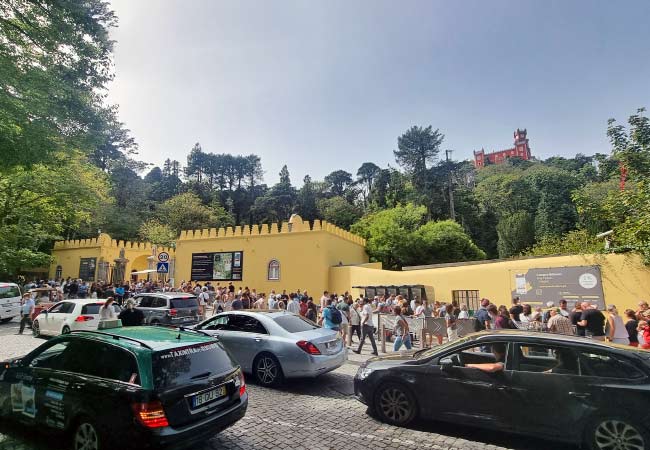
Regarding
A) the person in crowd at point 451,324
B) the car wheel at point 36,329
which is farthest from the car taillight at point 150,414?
the car wheel at point 36,329

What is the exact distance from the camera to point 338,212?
4822 centimetres

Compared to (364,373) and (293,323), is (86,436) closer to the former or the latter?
(364,373)

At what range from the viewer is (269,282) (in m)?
23.6

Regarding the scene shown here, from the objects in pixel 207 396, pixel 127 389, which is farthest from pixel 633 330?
pixel 127 389

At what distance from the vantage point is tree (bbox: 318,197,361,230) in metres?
47.4

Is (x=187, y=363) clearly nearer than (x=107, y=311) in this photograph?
Yes

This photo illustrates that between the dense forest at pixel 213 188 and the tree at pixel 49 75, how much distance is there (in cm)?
4

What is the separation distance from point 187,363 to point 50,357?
1829 mm

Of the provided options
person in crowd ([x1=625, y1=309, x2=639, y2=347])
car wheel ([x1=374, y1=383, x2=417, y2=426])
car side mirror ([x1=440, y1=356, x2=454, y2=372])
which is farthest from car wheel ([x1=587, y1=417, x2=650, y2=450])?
person in crowd ([x1=625, y1=309, x2=639, y2=347])

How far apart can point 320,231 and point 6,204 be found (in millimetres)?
18059

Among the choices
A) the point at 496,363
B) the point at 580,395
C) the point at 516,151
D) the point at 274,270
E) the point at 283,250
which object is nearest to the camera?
the point at 580,395

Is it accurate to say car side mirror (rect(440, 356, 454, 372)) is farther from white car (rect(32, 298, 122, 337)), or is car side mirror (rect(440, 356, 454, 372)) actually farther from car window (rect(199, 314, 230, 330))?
white car (rect(32, 298, 122, 337))

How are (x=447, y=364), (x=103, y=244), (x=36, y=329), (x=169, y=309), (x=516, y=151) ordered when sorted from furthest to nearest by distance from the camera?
1. (x=516, y=151)
2. (x=103, y=244)
3. (x=36, y=329)
4. (x=169, y=309)
5. (x=447, y=364)

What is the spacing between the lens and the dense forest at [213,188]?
34.5 ft
